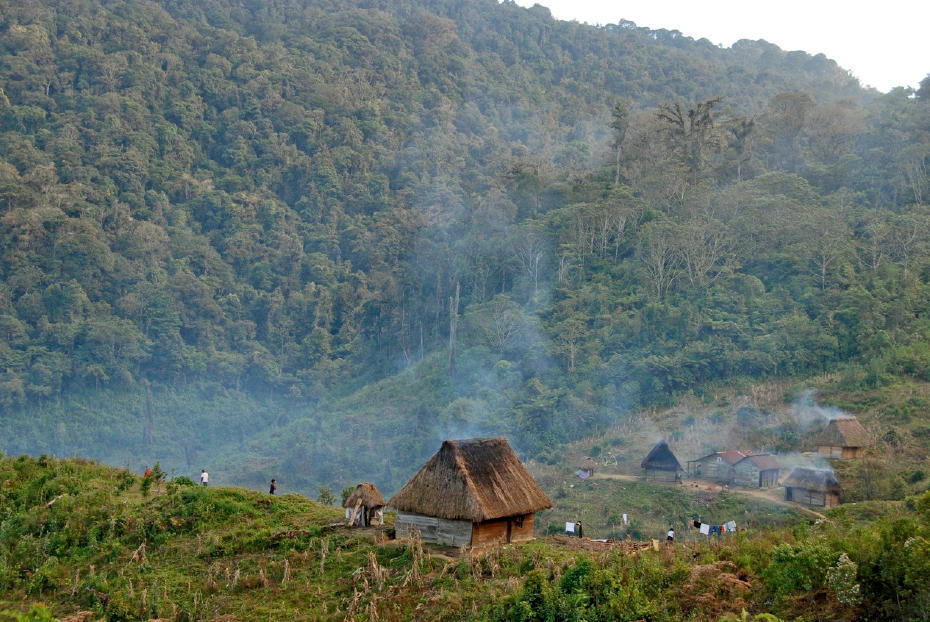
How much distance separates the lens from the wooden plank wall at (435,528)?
1916cm

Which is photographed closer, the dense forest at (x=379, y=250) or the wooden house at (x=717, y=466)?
the wooden house at (x=717, y=466)

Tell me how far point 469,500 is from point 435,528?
1.15 meters

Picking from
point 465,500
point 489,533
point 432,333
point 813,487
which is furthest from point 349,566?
point 432,333

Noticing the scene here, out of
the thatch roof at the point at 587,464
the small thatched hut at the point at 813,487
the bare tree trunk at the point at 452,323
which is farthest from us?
the bare tree trunk at the point at 452,323

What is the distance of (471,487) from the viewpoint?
63.2 feet

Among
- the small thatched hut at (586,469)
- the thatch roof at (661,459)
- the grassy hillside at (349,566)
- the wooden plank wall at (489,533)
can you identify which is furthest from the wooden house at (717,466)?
the wooden plank wall at (489,533)

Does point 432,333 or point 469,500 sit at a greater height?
point 432,333

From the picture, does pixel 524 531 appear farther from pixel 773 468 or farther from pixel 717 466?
pixel 717 466

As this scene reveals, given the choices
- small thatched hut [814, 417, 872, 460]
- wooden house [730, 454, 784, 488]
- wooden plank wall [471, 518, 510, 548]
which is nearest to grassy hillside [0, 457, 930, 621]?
wooden plank wall [471, 518, 510, 548]

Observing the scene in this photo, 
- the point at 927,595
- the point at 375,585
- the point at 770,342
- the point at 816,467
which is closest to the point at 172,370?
the point at 770,342

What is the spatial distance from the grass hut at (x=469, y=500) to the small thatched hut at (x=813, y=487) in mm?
14163

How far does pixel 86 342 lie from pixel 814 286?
144 ft

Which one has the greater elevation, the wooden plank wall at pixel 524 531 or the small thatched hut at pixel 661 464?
the small thatched hut at pixel 661 464

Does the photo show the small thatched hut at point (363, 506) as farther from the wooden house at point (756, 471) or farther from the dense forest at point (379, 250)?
the dense forest at point (379, 250)
